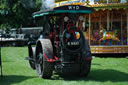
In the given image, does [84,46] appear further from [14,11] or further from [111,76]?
[14,11]

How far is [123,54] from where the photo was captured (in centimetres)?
1592

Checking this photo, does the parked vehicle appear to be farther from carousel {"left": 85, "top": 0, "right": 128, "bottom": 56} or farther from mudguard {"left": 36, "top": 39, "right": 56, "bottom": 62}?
carousel {"left": 85, "top": 0, "right": 128, "bottom": 56}

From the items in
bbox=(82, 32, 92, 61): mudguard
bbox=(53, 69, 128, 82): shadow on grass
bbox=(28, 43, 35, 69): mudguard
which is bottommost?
bbox=(53, 69, 128, 82): shadow on grass

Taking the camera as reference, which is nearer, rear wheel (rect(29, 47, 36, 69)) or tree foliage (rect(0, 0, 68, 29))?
rear wheel (rect(29, 47, 36, 69))

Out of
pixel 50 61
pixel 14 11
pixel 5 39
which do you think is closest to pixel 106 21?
pixel 50 61

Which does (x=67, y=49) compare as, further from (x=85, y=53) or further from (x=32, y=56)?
(x=32, y=56)

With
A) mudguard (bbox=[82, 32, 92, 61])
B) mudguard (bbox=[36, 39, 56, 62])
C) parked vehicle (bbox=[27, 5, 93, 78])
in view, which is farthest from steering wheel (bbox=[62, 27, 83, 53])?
mudguard (bbox=[36, 39, 56, 62])

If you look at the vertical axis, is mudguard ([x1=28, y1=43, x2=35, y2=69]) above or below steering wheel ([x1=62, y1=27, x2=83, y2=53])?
below

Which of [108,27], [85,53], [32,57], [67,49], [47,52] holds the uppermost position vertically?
[67,49]

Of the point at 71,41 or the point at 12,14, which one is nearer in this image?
the point at 71,41

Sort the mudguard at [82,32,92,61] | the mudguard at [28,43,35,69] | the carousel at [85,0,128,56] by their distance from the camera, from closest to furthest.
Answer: the mudguard at [82,32,92,61] → the mudguard at [28,43,35,69] → the carousel at [85,0,128,56]

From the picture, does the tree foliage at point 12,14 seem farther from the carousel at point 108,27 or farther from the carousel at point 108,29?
the carousel at point 108,29

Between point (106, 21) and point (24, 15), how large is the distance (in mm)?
19411

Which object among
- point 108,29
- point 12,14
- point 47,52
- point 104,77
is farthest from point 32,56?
point 12,14
